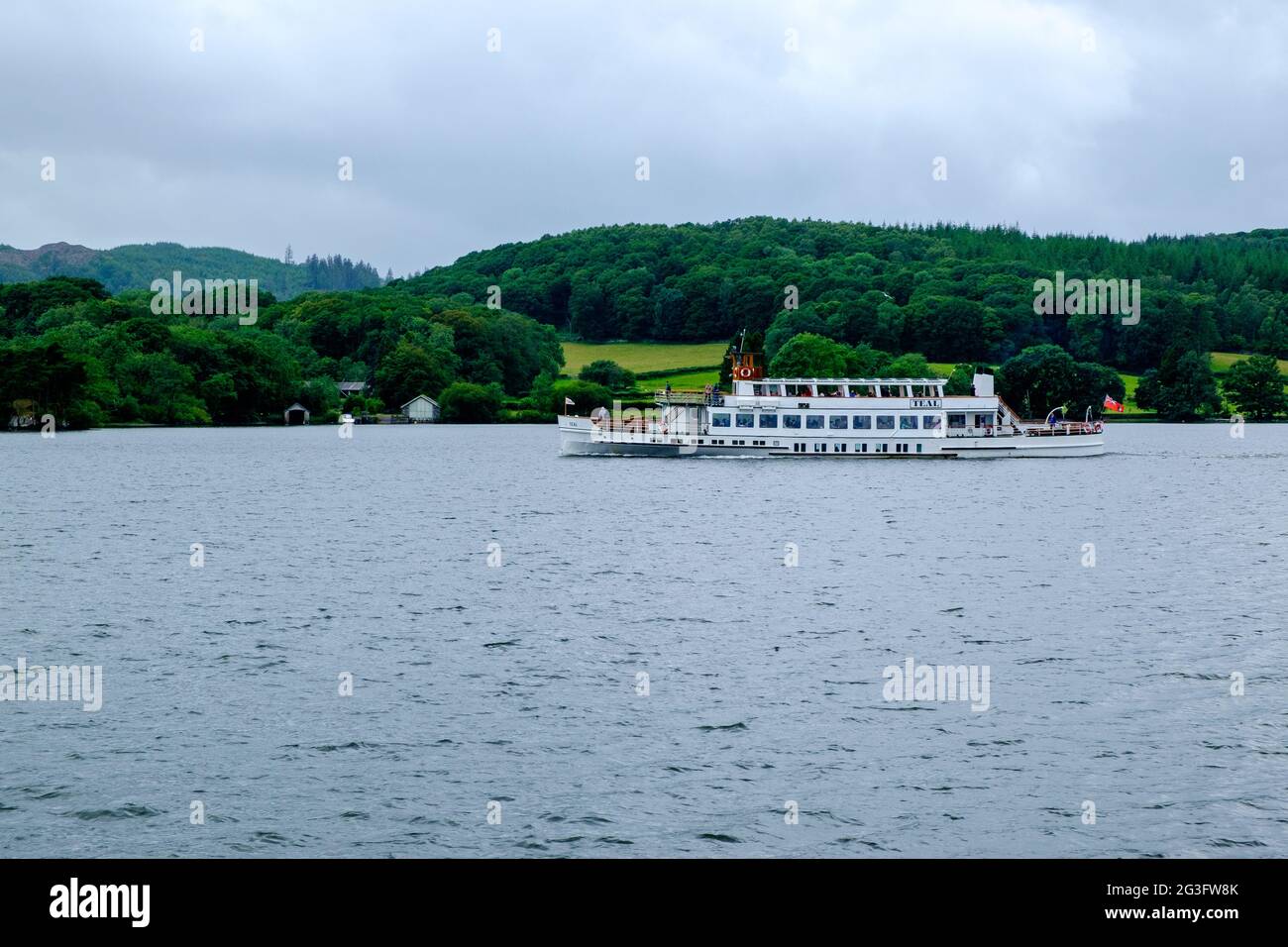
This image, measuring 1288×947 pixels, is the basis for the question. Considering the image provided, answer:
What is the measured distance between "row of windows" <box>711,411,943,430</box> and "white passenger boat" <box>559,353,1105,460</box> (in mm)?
97

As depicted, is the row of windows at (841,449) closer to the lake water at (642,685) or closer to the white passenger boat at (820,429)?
the white passenger boat at (820,429)

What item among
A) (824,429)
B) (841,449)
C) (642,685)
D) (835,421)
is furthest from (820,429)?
(642,685)

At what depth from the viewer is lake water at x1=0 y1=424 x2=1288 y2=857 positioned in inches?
997

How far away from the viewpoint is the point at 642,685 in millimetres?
35844

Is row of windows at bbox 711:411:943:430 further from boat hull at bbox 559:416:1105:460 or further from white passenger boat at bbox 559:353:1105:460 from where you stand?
boat hull at bbox 559:416:1105:460

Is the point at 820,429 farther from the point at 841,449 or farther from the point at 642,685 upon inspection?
the point at 642,685

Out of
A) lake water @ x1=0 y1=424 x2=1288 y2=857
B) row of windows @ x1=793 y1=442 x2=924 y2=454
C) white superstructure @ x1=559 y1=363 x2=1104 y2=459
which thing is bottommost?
lake water @ x1=0 y1=424 x2=1288 y2=857

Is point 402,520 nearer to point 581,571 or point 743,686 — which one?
point 581,571

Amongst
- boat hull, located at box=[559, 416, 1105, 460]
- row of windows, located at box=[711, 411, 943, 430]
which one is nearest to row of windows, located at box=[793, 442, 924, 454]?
boat hull, located at box=[559, 416, 1105, 460]

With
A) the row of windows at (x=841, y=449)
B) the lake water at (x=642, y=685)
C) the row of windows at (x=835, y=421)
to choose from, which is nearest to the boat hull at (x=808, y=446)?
the row of windows at (x=841, y=449)

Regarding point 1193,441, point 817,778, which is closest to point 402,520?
point 817,778
